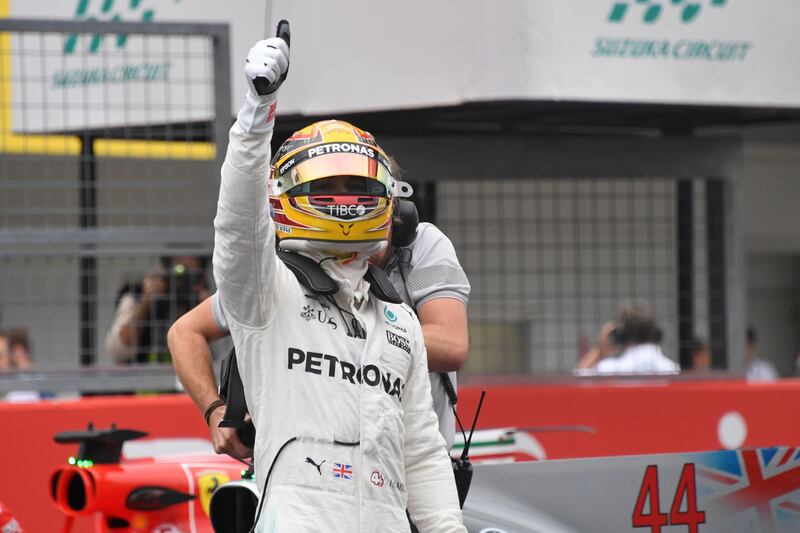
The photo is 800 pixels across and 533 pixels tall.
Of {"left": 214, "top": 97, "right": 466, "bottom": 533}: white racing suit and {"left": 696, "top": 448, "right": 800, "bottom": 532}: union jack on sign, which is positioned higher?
{"left": 214, "top": 97, "right": 466, "bottom": 533}: white racing suit

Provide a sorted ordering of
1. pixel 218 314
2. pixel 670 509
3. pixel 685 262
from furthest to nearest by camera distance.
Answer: pixel 685 262 < pixel 670 509 < pixel 218 314

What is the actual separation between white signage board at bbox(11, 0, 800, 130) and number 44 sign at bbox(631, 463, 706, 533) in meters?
3.25

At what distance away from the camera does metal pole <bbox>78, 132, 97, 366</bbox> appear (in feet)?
22.0

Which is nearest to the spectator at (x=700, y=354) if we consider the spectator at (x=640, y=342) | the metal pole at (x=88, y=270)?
the spectator at (x=640, y=342)

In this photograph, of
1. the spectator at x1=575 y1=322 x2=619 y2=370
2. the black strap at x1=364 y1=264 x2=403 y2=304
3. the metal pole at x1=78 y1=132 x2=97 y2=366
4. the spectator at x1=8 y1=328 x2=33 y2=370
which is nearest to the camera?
the black strap at x1=364 y1=264 x2=403 y2=304

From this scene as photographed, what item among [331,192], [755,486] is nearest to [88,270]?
[755,486]

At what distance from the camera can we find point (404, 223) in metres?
3.72

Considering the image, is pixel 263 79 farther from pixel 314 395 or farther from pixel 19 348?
pixel 19 348

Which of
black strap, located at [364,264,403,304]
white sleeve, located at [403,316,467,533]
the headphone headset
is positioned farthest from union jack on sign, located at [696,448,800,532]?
black strap, located at [364,264,403,304]

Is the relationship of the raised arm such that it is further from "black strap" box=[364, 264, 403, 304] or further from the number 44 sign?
the number 44 sign

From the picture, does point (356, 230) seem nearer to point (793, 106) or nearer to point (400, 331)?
point (400, 331)

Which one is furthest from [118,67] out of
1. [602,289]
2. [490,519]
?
[490,519]

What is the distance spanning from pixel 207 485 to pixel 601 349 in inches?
181

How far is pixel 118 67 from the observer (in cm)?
792
